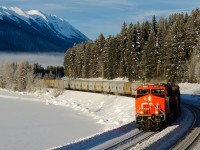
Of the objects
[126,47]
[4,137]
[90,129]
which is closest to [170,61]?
[126,47]

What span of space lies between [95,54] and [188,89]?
59.5 metres

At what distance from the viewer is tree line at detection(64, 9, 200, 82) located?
7338cm

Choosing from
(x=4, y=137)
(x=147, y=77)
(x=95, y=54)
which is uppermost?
(x=95, y=54)

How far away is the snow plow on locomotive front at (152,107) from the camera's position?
2433 cm

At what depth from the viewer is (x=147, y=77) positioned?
84062 millimetres

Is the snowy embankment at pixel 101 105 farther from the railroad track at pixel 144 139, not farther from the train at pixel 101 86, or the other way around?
the railroad track at pixel 144 139

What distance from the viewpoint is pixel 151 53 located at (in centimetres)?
8356

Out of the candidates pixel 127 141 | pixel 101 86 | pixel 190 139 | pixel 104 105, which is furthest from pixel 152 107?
pixel 101 86

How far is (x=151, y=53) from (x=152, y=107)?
6006cm

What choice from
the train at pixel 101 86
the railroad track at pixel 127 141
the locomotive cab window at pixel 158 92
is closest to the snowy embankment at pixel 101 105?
the train at pixel 101 86

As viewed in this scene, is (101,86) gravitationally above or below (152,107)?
above

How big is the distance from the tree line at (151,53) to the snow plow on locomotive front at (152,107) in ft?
136

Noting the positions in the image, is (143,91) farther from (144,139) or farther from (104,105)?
(104,105)

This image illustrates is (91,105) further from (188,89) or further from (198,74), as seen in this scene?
(198,74)
